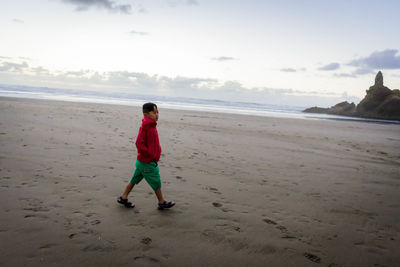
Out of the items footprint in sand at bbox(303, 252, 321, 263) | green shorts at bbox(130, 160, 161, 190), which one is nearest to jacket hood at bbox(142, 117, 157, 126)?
green shorts at bbox(130, 160, 161, 190)

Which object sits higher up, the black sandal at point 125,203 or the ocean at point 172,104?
the ocean at point 172,104

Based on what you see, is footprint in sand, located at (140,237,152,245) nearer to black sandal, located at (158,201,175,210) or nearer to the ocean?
black sandal, located at (158,201,175,210)

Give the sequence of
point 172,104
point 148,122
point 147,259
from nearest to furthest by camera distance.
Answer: point 147,259, point 148,122, point 172,104

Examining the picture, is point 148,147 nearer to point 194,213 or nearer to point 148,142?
point 148,142

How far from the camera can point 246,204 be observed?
467 centimetres

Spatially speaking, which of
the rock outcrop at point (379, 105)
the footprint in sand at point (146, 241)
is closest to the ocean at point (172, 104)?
the rock outcrop at point (379, 105)

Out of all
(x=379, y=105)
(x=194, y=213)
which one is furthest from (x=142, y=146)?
(x=379, y=105)

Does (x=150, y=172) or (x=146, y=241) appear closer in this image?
(x=146, y=241)

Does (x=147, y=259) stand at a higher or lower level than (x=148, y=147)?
lower

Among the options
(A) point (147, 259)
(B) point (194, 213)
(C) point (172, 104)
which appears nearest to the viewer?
(A) point (147, 259)

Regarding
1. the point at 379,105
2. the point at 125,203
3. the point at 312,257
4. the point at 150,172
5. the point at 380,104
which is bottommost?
the point at 312,257

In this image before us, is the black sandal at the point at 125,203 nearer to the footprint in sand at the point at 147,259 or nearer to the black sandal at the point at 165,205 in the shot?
the black sandal at the point at 165,205

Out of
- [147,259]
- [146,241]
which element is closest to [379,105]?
[146,241]

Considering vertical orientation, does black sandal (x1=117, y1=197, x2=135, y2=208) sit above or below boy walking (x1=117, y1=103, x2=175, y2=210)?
below
